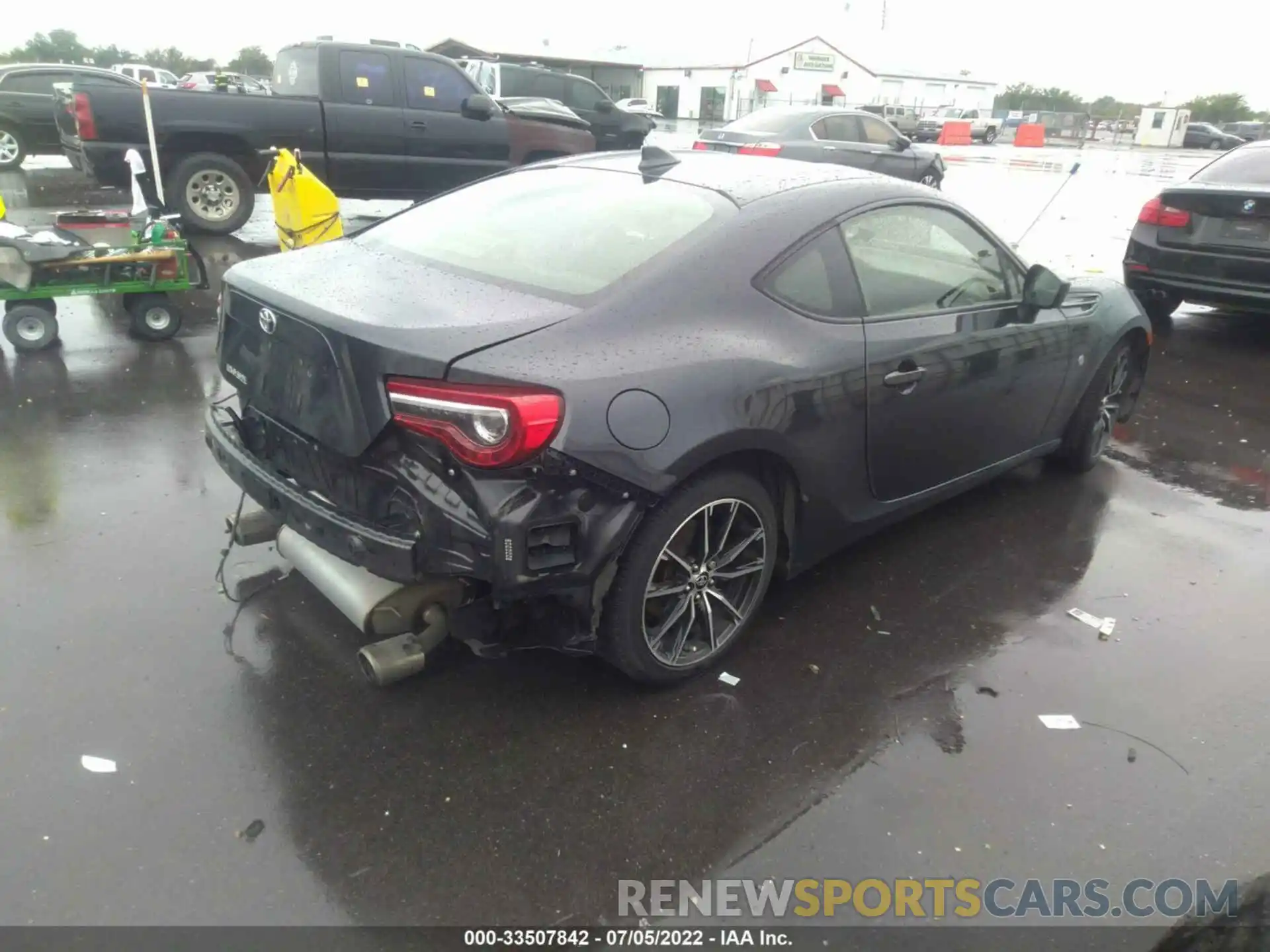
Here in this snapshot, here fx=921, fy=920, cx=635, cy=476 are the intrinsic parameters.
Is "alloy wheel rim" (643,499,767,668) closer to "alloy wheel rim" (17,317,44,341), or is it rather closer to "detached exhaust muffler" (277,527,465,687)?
"detached exhaust muffler" (277,527,465,687)

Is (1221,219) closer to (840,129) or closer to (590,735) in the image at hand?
(590,735)

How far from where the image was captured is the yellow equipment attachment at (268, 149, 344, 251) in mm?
A: 7129

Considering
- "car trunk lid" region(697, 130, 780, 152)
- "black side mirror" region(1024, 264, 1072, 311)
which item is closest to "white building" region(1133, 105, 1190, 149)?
"car trunk lid" region(697, 130, 780, 152)

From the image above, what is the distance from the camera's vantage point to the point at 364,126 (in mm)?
10148

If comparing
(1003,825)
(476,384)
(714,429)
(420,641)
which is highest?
(476,384)

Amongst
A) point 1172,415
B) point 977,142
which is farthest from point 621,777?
point 977,142

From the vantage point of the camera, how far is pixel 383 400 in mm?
2561

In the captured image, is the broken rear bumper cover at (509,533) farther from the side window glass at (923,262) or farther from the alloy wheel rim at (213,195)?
the alloy wheel rim at (213,195)

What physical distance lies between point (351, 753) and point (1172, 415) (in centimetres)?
571

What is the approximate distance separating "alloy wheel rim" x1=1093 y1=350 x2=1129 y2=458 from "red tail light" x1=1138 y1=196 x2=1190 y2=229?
3.19 meters

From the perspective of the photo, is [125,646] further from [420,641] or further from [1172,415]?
[1172,415]

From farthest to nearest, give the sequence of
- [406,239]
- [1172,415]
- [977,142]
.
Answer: [977,142]
[1172,415]
[406,239]

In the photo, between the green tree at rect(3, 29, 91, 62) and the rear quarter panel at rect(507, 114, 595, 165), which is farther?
the green tree at rect(3, 29, 91, 62)

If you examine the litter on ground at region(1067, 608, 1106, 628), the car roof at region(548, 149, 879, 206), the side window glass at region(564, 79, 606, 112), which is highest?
the side window glass at region(564, 79, 606, 112)
